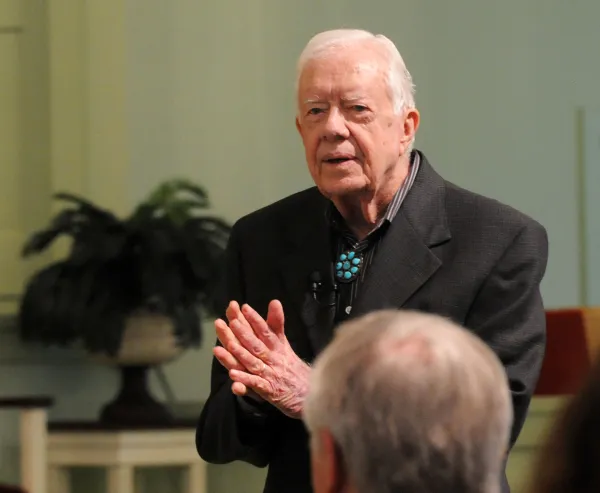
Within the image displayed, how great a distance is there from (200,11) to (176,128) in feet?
1.68

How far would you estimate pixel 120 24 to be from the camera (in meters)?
5.29

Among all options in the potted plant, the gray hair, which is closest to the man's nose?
the gray hair

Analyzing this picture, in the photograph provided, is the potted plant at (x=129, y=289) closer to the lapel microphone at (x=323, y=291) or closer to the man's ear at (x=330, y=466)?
the lapel microphone at (x=323, y=291)

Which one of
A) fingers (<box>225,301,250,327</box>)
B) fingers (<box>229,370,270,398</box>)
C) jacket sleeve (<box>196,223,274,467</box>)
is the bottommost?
jacket sleeve (<box>196,223,274,467</box>)

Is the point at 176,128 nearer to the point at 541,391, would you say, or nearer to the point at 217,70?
the point at 217,70

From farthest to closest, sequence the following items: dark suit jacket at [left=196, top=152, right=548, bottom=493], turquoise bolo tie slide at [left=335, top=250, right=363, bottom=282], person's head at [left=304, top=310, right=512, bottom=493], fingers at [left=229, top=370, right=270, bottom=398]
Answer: turquoise bolo tie slide at [left=335, top=250, right=363, bottom=282] < dark suit jacket at [left=196, top=152, right=548, bottom=493] < fingers at [left=229, top=370, right=270, bottom=398] < person's head at [left=304, top=310, right=512, bottom=493]

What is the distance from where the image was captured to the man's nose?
2289mm

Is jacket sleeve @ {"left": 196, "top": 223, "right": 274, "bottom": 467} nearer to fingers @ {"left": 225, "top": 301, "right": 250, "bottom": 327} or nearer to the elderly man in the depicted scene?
the elderly man

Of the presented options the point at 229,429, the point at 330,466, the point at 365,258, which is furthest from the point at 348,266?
the point at 330,466

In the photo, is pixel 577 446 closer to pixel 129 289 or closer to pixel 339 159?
pixel 339 159

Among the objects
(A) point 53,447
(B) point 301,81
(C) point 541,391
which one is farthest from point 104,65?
(B) point 301,81

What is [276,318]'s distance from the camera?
214 centimetres

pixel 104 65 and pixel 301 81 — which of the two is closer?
pixel 301 81

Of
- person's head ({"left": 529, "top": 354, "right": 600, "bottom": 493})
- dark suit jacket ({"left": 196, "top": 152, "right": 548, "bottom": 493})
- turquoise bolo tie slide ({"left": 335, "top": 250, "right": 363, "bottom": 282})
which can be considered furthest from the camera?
turquoise bolo tie slide ({"left": 335, "top": 250, "right": 363, "bottom": 282})
